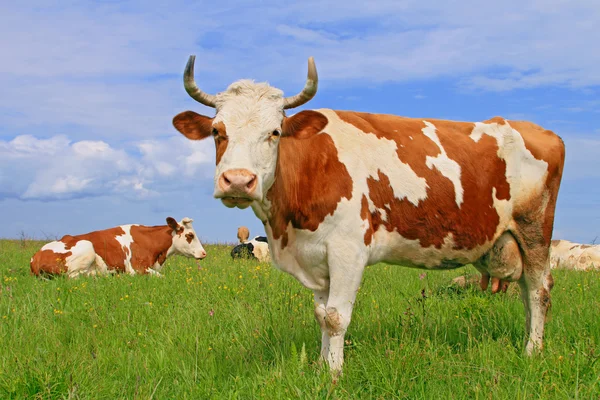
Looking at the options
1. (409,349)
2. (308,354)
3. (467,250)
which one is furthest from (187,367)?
(467,250)

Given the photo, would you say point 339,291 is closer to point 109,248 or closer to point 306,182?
point 306,182

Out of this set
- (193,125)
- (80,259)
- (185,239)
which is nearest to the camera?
(193,125)

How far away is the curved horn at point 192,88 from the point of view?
525cm

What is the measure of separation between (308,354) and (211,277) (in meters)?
5.03

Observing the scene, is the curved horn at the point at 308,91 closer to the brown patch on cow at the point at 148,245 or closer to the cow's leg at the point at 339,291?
the cow's leg at the point at 339,291

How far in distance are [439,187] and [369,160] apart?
35.1 inches

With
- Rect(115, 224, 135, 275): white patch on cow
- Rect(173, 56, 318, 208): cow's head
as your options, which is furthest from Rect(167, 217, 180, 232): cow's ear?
Rect(173, 56, 318, 208): cow's head

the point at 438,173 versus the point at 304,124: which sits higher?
the point at 304,124

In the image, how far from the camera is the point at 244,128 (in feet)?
15.5

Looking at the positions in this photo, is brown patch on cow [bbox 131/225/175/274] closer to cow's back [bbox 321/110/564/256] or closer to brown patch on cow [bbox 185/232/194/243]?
brown patch on cow [bbox 185/232/194/243]

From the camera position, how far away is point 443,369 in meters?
4.81

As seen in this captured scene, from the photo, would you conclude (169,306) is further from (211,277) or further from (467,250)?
(467,250)

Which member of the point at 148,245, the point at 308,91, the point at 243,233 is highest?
the point at 308,91

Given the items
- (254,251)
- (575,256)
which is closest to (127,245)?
(254,251)
